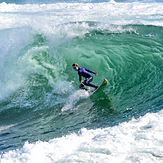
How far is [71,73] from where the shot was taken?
33.2 ft

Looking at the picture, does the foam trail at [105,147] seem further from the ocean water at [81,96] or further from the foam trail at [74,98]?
the foam trail at [74,98]

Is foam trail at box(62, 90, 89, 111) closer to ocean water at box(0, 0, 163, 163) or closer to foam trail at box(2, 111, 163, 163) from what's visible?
ocean water at box(0, 0, 163, 163)

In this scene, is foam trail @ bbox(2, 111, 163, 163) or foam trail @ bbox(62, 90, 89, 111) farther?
foam trail @ bbox(62, 90, 89, 111)

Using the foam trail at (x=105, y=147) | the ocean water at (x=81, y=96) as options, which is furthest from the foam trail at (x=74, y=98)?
the foam trail at (x=105, y=147)

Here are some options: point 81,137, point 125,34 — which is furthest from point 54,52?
point 81,137

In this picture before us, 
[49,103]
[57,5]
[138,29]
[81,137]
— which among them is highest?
[57,5]

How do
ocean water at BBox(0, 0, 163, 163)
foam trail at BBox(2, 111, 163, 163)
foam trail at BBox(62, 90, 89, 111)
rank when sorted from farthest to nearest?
foam trail at BBox(62, 90, 89, 111) < ocean water at BBox(0, 0, 163, 163) < foam trail at BBox(2, 111, 163, 163)

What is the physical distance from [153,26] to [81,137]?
11412 millimetres

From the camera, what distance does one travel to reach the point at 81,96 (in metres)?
8.33

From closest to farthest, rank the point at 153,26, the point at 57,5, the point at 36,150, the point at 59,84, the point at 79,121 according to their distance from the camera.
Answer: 1. the point at 36,150
2. the point at 79,121
3. the point at 59,84
4. the point at 153,26
5. the point at 57,5

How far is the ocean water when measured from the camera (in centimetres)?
413

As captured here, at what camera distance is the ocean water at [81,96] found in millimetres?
4133

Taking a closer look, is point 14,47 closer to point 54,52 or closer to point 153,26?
point 54,52

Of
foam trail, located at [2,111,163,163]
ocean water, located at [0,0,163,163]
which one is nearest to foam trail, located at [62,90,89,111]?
ocean water, located at [0,0,163,163]
